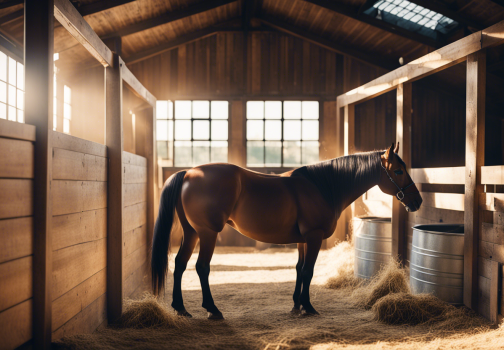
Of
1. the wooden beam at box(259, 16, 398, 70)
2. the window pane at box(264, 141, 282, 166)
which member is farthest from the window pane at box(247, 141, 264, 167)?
the wooden beam at box(259, 16, 398, 70)

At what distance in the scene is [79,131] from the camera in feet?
21.3

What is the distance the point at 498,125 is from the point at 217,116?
18.2 ft

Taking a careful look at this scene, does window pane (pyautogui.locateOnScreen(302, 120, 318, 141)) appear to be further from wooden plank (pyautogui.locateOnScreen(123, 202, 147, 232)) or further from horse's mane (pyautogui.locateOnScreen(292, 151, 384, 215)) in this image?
wooden plank (pyautogui.locateOnScreen(123, 202, 147, 232))

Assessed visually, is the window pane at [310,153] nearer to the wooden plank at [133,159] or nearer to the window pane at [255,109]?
the window pane at [255,109]

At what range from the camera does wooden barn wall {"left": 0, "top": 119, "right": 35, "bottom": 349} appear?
4.99ft

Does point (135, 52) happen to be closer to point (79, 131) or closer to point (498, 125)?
point (79, 131)

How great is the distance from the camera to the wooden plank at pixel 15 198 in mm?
1527

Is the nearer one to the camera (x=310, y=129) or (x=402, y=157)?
(x=402, y=157)

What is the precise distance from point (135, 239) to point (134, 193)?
17.9 inches

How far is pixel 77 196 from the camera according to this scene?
2.24 m

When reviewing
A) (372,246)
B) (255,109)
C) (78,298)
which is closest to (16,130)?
(78,298)

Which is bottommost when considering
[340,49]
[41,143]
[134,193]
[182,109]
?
[134,193]

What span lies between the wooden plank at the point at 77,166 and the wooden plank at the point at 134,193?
50cm

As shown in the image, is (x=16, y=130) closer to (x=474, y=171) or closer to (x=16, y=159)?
(x=16, y=159)
